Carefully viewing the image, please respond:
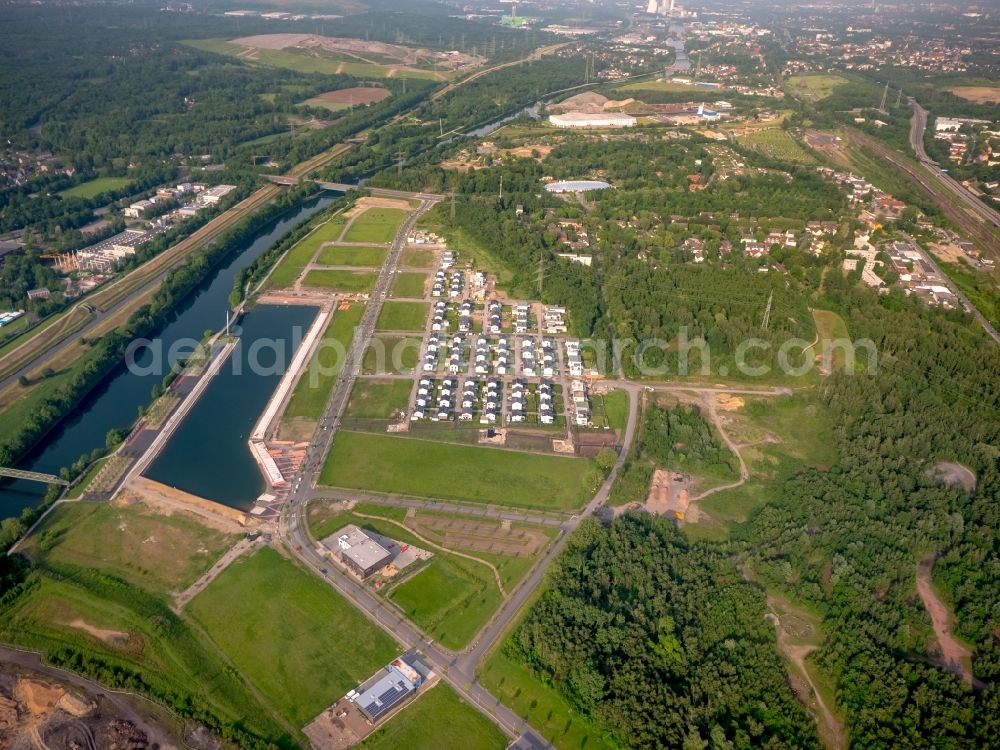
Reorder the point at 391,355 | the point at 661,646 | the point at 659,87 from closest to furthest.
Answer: the point at 661,646 < the point at 391,355 < the point at 659,87

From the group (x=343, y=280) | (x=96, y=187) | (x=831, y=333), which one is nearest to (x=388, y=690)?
(x=343, y=280)

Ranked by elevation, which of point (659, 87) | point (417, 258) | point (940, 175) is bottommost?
point (417, 258)

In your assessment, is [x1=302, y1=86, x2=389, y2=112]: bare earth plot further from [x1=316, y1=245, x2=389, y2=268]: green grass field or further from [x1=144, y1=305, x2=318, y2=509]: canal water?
[x1=144, y1=305, x2=318, y2=509]: canal water

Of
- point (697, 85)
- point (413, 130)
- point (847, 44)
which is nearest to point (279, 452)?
point (413, 130)

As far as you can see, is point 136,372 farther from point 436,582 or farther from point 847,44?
point 847,44

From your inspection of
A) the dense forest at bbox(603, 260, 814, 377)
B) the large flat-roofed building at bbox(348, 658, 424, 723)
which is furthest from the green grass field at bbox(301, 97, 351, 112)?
the large flat-roofed building at bbox(348, 658, 424, 723)

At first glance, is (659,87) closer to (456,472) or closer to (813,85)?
(813,85)

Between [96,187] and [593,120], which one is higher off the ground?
[593,120]
